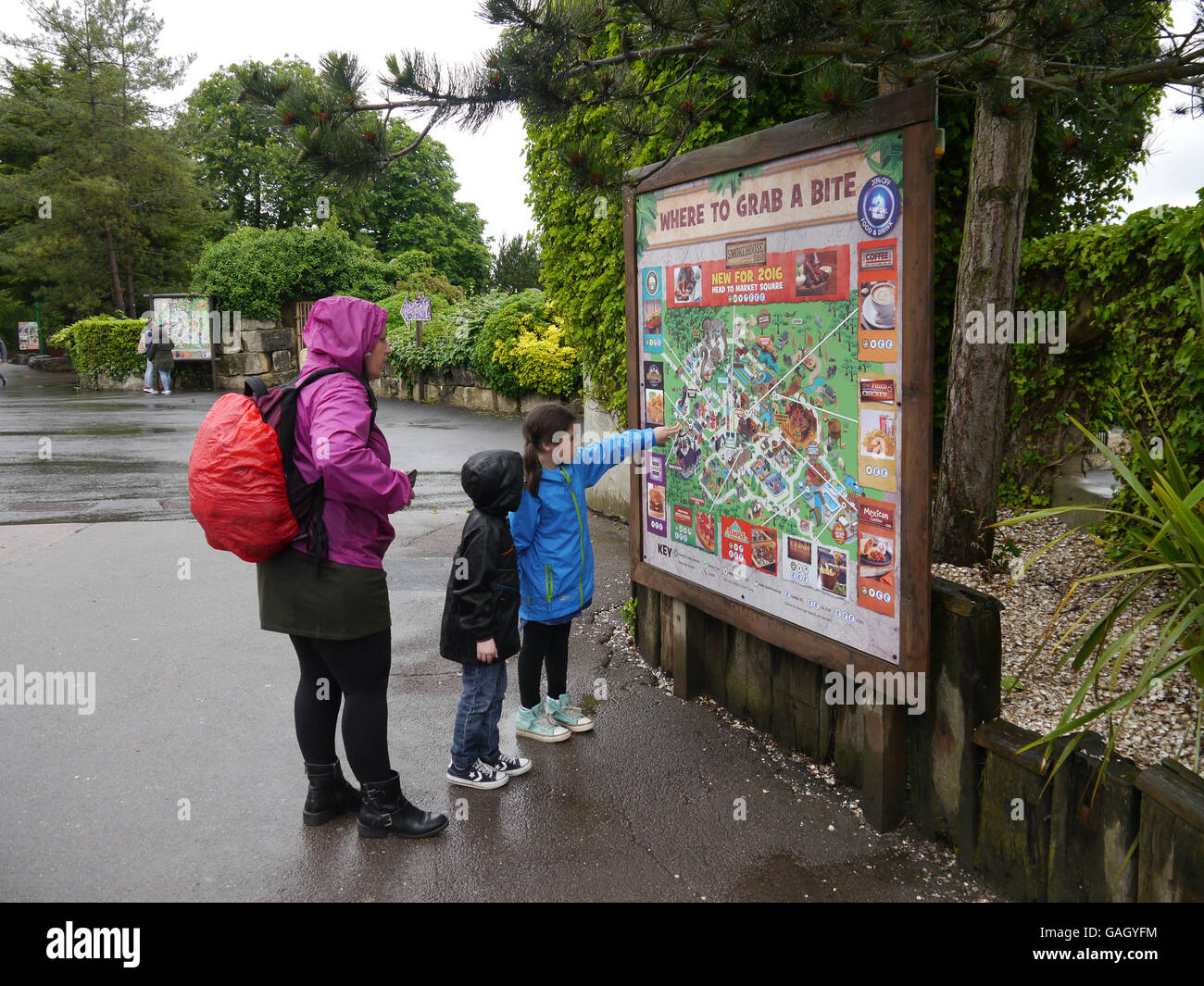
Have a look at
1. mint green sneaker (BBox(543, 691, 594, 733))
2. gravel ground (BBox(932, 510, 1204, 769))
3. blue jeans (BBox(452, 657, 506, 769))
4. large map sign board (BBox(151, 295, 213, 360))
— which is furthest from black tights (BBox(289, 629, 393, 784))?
large map sign board (BBox(151, 295, 213, 360))

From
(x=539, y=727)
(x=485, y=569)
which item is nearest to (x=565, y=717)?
(x=539, y=727)

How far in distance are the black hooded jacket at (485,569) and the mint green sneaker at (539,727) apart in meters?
0.69

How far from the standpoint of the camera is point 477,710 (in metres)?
3.93

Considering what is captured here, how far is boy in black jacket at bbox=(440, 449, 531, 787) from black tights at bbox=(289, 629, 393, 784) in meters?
0.34

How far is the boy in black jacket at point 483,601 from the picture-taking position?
149 inches

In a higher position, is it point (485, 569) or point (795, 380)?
point (795, 380)

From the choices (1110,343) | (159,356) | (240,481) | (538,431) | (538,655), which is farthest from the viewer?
(159,356)

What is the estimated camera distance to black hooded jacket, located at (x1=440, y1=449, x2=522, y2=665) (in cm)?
378

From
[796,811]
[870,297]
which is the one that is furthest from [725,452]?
[796,811]

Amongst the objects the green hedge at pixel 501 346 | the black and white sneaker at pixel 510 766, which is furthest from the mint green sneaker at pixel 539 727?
the green hedge at pixel 501 346

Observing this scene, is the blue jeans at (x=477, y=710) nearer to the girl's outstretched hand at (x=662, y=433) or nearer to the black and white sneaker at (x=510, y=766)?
the black and white sneaker at (x=510, y=766)

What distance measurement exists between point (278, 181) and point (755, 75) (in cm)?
4313

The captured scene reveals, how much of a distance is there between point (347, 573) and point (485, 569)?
0.58 meters

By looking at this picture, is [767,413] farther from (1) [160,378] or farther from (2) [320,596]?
(1) [160,378]
